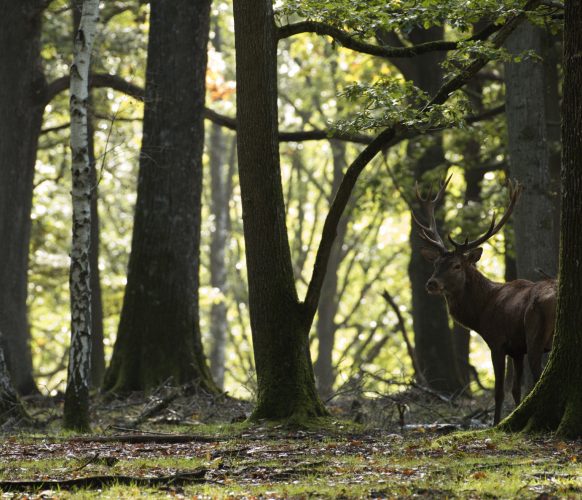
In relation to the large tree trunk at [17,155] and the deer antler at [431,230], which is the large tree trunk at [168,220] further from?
the deer antler at [431,230]

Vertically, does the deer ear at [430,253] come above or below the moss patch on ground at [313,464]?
above

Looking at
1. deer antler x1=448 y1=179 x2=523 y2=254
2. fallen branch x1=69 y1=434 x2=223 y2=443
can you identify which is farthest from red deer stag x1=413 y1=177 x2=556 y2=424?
Answer: fallen branch x1=69 y1=434 x2=223 y2=443

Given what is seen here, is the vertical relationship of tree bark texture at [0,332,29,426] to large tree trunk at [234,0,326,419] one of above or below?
below

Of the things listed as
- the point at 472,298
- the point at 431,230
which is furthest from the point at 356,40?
the point at 472,298

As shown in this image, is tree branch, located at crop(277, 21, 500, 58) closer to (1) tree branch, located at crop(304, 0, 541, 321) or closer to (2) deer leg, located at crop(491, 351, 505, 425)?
(1) tree branch, located at crop(304, 0, 541, 321)

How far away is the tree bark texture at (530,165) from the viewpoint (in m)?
14.7

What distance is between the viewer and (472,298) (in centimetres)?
1321

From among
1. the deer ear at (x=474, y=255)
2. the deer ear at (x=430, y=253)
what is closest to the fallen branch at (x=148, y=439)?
the deer ear at (x=430, y=253)

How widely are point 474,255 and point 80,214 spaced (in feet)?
16.3

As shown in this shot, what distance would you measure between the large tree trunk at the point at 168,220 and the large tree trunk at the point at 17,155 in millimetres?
2889

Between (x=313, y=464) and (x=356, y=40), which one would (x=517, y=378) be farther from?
(x=313, y=464)

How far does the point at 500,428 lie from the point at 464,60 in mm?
4183

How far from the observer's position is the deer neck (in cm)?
1317

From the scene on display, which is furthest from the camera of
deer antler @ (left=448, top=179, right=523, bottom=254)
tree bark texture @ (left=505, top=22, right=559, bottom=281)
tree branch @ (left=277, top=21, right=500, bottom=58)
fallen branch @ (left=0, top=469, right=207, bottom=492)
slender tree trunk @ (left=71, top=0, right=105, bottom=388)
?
slender tree trunk @ (left=71, top=0, right=105, bottom=388)
